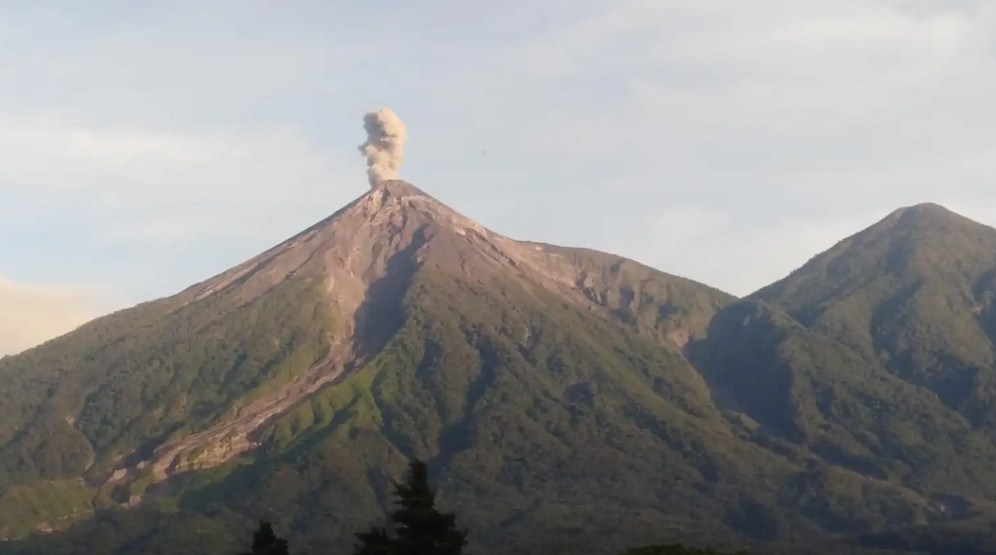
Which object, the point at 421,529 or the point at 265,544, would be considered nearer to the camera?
the point at 421,529

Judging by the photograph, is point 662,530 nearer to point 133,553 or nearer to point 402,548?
point 133,553

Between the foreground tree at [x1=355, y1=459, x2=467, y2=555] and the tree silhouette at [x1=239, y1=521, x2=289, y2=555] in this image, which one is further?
the tree silhouette at [x1=239, y1=521, x2=289, y2=555]

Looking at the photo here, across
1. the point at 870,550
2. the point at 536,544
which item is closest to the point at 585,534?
the point at 536,544

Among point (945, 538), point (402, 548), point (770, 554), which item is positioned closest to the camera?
point (402, 548)

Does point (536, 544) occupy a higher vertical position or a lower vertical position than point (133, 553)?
lower

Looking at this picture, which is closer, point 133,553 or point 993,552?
point 993,552

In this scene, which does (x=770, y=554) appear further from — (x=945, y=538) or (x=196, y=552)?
(x=196, y=552)

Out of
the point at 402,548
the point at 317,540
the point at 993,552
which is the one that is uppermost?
the point at 317,540

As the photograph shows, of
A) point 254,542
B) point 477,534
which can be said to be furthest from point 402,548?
point 477,534

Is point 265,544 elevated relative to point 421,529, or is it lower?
elevated

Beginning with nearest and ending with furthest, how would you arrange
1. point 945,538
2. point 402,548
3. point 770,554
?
point 402,548 < point 770,554 < point 945,538

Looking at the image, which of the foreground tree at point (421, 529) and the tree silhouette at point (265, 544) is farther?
the tree silhouette at point (265, 544)
